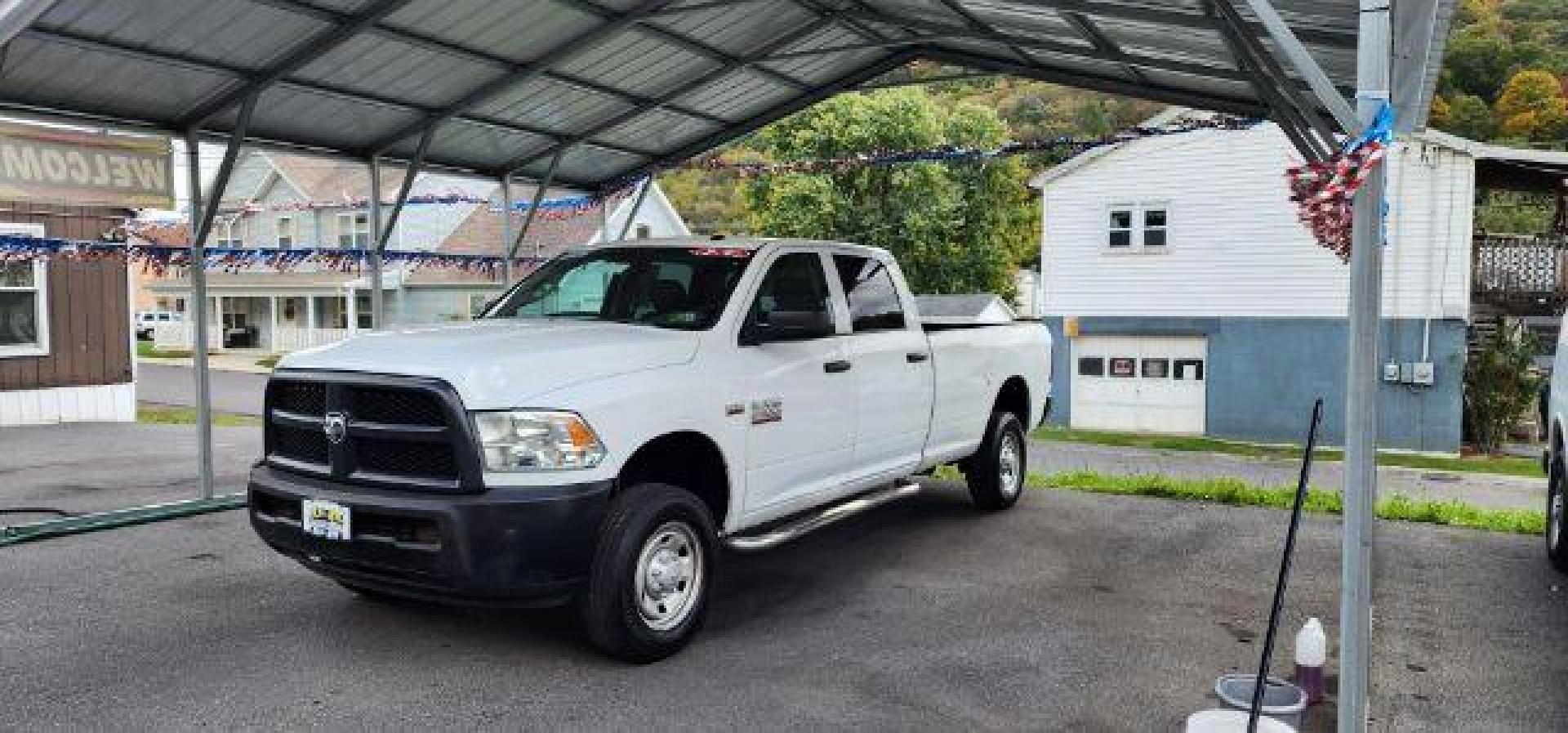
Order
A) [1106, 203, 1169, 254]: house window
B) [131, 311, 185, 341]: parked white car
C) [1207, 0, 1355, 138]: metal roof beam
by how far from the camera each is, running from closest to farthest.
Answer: [1207, 0, 1355, 138]: metal roof beam, [1106, 203, 1169, 254]: house window, [131, 311, 185, 341]: parked white car

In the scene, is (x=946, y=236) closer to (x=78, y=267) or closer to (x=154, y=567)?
(x=78, y=267)

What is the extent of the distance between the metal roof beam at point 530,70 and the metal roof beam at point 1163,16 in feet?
10.3

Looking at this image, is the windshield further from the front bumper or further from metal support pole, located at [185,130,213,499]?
metal support pole, located at [185,130,213,499]

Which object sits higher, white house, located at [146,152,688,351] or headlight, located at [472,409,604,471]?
white house, located at [146,152,688,351]

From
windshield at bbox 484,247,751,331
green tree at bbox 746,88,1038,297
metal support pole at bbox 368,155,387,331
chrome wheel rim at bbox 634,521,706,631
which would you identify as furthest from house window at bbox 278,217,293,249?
chrome wheel rim at bbox 634,521,706,631

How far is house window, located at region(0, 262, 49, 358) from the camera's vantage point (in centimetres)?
1553

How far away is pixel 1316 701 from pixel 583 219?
3396cm

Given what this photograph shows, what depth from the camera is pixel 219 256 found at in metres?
9.46

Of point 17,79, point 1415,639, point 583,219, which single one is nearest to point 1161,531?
point 1415,639

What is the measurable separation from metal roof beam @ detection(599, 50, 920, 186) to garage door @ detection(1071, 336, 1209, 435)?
15.2 m

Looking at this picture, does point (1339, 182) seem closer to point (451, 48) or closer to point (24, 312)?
point (451, 48)

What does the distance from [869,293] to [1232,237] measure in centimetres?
1864

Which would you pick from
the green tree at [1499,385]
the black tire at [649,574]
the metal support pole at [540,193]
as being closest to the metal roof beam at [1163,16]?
the black tire at [649,574]

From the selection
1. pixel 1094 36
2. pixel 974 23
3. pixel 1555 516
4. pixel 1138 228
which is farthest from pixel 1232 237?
pixel 1555 516
